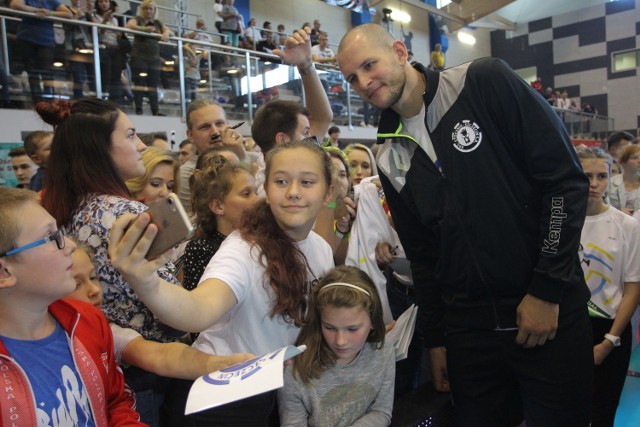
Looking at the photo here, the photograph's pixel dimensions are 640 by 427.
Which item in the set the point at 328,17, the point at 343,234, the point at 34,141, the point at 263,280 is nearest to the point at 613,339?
the point at 343,234

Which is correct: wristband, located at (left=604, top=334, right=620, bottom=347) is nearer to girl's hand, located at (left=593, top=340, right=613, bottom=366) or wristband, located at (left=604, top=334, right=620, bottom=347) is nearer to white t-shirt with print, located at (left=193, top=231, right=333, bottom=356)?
girl's hand, located at (left=593, top=340, right=613, bottom=366)

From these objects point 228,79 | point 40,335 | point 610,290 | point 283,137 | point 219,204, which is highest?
point 228,79

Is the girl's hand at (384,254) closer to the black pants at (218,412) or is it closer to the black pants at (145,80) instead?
the black pants at (218,412)

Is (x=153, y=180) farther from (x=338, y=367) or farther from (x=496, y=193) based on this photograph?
(x=496, y=193)

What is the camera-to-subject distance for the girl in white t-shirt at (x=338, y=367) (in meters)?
1.58

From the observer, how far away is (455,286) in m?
1.69

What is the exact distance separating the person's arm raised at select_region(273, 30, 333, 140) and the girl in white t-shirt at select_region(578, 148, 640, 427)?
154 centimetres

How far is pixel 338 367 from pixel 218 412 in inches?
17.4

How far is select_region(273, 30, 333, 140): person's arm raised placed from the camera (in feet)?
8.25

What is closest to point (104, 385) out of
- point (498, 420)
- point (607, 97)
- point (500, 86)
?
point (498, 420)

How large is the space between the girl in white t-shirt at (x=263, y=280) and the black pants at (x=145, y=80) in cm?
516

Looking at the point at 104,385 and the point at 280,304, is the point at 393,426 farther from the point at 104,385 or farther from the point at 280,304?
the point at 104,385

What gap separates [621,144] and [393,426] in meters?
5.93

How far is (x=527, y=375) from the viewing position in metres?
1.62
